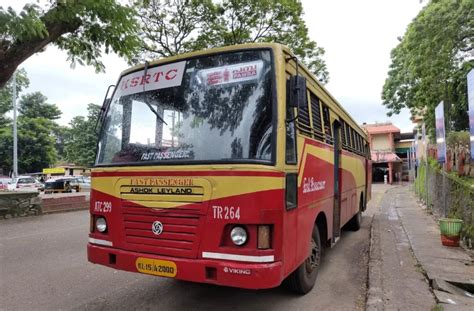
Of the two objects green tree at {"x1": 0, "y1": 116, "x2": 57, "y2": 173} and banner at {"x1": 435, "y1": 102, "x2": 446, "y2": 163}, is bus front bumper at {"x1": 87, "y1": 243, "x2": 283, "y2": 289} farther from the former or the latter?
green tree at {"x1": 0, "y1": 116, "x2": 57, "y2": 173}

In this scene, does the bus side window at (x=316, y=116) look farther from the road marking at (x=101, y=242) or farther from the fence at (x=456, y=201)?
the fence at (x=456, y=201)

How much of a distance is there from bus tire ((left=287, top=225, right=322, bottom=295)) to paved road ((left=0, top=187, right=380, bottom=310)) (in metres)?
0.13

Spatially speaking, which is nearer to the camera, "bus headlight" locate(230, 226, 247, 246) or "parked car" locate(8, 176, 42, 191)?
"bus headlight" locate(230, 226, 247, 246)

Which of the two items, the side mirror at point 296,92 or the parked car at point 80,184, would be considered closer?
the side mirror at point 296,92

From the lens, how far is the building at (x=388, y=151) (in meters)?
42.1

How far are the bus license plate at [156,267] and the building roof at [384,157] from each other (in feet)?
132

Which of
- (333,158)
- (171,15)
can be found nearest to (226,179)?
(333,158)

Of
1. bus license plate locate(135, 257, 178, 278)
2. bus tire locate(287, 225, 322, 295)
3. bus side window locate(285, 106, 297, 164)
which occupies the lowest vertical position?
bus tire locate(287, 225, 322, 295)

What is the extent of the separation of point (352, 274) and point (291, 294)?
1.66 meters

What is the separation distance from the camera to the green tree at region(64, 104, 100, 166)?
179ft

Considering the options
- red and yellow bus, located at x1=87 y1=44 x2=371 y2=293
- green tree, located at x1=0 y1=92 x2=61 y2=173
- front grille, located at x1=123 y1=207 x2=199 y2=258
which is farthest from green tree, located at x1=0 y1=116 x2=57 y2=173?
front grille, located at x1=123 y1=207 x2=199 y2=258

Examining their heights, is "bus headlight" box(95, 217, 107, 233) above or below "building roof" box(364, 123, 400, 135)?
below

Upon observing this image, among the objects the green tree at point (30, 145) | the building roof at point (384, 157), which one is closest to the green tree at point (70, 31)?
the building roof at point (384, 157)

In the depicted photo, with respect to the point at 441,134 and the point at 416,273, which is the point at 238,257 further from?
the point at 441,134
